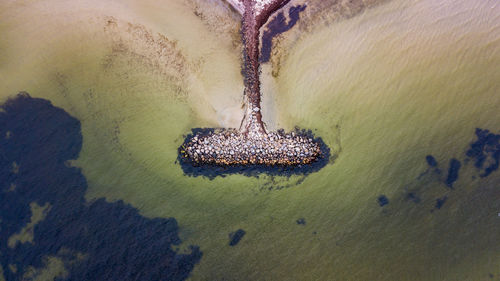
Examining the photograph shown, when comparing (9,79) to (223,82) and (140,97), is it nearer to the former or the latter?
(140,97)

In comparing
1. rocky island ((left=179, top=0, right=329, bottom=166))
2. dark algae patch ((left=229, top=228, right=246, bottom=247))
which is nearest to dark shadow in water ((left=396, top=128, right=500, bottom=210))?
rocky island ((left=179, top=0, right=329, bottom=166))

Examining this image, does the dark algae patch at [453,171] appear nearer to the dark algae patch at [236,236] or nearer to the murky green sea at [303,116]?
the murky green sea at [303,116]

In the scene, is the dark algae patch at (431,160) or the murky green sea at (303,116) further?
the dark algae patch at (431,160)

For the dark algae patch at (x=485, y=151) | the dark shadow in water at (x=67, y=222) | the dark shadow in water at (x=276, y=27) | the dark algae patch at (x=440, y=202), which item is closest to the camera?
the dark shadow in water at (x=67, y=222)

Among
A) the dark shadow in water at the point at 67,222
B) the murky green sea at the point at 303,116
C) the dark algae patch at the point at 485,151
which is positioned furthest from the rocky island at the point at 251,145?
the dark algae patch at the point at 485,151

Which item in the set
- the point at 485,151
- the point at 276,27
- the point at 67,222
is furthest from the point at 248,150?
the point at 485,151

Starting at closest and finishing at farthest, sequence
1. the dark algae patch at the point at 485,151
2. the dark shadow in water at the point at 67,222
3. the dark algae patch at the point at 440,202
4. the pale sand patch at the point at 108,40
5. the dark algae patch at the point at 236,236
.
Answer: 1. the dark shadow in water at the point at 67,222
2. the dark algae patch at the point at 236,236
3. the dark algae patch at the point at 440,202
4. the dark algae patch at the point at 485,151
5. the pale sand patch at the point at 108,40

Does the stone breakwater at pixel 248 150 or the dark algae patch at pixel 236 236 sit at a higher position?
the stone breakwater at pixel 248 150
